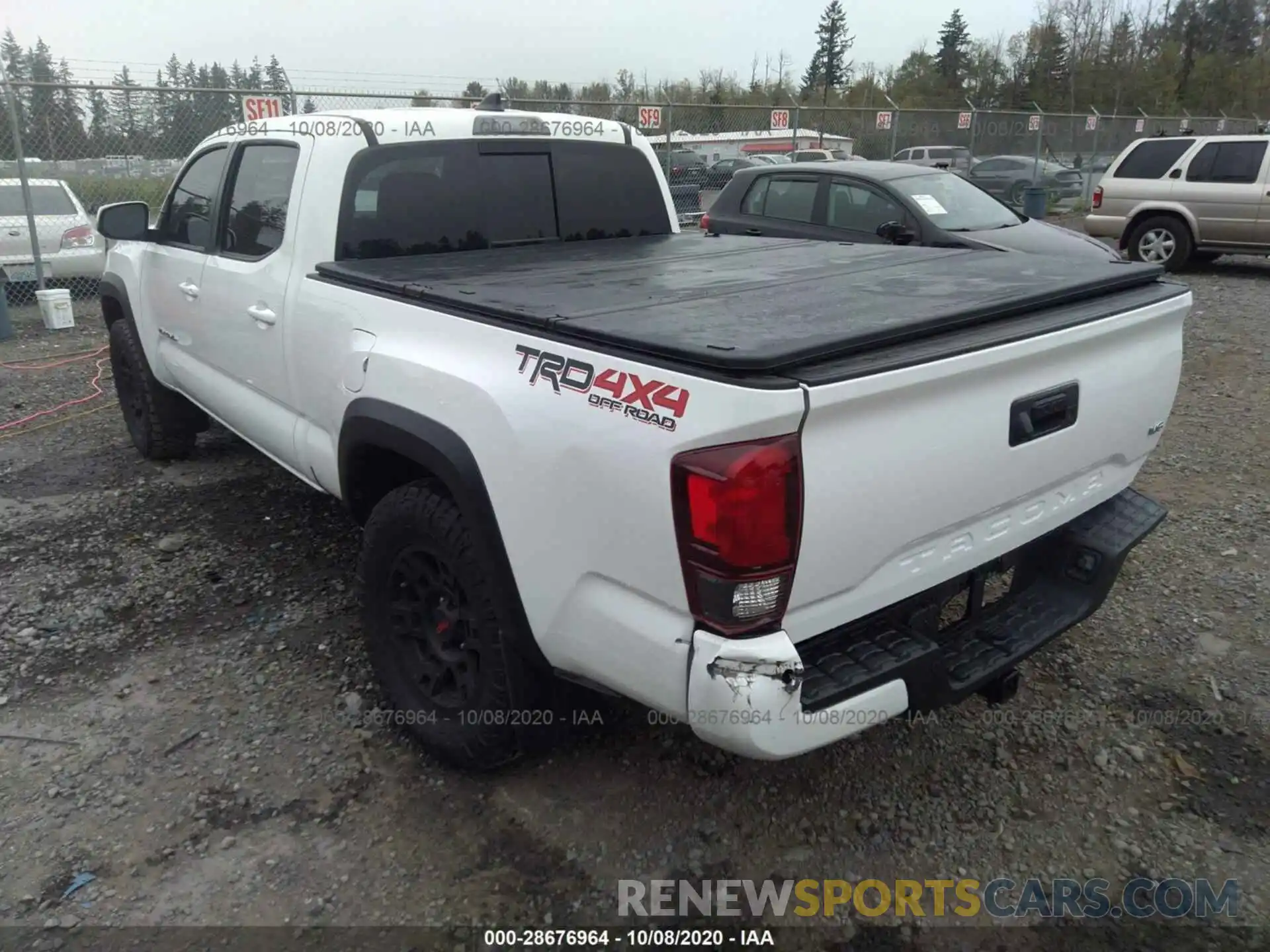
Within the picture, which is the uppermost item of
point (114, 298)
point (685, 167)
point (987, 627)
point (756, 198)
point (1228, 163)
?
point (685, 167)

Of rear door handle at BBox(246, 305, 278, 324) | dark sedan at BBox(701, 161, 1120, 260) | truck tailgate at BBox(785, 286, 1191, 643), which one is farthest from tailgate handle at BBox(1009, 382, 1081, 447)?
dark sedan at BBox(701, 161, 1120, 260)

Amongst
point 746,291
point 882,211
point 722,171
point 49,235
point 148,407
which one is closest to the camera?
point 746,291

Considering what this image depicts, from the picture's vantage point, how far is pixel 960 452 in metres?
2.19

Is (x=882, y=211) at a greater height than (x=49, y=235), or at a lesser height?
greater

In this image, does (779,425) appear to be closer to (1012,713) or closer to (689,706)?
(689,706)

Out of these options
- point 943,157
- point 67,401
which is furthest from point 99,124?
point 943,157

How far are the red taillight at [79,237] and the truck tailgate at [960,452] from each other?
35.6 ft

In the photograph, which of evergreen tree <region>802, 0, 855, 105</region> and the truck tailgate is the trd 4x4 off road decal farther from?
evergreen tree <region>802, 0, 855, 105</region>

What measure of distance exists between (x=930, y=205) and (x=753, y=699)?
7.45 meters

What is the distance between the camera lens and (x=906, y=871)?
2527 mm

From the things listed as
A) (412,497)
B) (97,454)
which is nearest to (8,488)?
(97,454)

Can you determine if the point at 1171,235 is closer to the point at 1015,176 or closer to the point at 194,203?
the point at 1015,176

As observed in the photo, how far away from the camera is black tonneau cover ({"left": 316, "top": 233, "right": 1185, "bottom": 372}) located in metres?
2.06

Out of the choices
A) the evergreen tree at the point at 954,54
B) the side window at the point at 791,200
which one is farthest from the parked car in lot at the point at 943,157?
the evergreen tree at the point at 954,54
